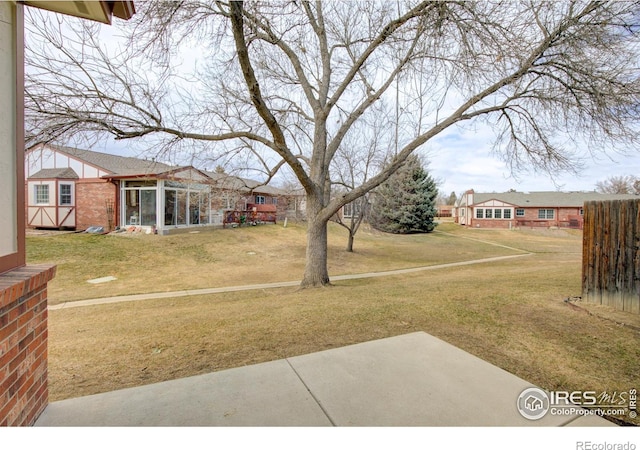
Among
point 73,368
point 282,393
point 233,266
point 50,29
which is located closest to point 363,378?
point 282,393

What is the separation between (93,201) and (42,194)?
273cm

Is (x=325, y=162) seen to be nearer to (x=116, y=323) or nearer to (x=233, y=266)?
(x=116, y=323)

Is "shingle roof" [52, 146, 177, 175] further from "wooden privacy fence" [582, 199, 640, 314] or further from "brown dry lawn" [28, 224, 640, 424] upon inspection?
"wooden privacy fence" [582, 199, 640, 314]

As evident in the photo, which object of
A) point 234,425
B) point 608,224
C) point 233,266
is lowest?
point 233,266

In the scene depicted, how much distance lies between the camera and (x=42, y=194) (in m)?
Answer: 18.1

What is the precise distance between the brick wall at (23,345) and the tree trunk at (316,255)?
7006mm

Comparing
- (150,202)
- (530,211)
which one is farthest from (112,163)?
(530,211)

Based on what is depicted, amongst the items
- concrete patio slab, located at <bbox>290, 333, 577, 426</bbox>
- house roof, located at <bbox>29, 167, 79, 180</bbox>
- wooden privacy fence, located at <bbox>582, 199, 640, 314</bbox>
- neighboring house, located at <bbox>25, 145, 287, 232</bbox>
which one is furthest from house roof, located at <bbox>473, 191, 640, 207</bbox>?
concrete patio slab, located at <bbox>290, 333, 577, 426</bbox>

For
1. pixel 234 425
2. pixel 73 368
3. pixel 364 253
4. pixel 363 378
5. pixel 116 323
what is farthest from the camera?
pixel 364 253

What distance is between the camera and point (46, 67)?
18.7ft

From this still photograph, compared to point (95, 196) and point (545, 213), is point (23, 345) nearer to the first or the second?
point (95, 196)

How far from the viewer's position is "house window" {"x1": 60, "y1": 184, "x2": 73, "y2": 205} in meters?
18.1

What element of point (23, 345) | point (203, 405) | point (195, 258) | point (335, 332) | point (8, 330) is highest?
point (8, 330)
